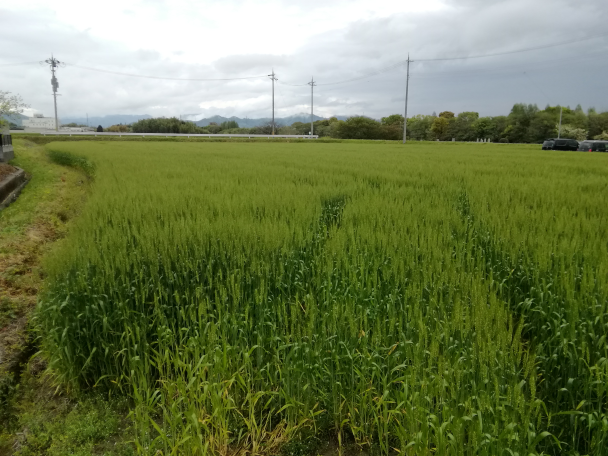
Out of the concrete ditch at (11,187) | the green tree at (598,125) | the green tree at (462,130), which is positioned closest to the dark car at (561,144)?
the concrete ditch at (11,187)

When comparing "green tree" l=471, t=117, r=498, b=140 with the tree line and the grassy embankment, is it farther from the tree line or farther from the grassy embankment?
the grassy embankment

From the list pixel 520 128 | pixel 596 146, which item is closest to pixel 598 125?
pixel 520 128

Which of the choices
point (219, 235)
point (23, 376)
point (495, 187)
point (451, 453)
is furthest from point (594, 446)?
point (495, 187)

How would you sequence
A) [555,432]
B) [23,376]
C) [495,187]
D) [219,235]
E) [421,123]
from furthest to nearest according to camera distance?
[421,123] → [495,187] → [219,235] → [23,376] → [555,432]

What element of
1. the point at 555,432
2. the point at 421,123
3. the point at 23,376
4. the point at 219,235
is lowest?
the point at 23,376

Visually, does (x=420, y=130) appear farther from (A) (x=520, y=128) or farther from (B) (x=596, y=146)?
(B) (x=596, y=146)

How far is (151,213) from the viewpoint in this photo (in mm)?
5938

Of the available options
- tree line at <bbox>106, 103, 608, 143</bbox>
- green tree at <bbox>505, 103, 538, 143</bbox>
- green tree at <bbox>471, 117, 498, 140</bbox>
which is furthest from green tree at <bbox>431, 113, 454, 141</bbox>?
green tree at <bbox>505, 103, 538, 143</bbox>

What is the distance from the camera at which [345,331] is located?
2.89 meters

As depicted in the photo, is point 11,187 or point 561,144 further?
point 561,144

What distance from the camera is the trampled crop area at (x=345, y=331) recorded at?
94.0 inches

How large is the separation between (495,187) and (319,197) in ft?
12.0

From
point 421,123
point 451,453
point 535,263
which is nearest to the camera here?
point 451,453

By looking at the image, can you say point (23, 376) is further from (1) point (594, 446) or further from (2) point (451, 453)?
(1) point (594, 446)
